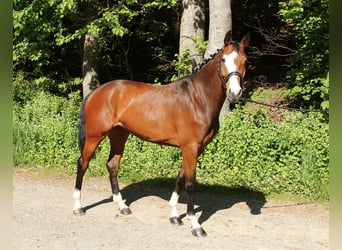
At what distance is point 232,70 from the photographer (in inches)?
177

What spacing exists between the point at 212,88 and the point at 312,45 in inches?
162

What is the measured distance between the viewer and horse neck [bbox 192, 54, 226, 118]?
493 cm

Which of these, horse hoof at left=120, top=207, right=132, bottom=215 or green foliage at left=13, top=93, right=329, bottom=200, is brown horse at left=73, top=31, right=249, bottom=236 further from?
green foliage at left=13, top=93, right=329, bottom=200

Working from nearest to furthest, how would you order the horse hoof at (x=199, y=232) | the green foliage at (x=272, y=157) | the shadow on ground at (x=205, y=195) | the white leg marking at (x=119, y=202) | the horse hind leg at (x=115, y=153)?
the horse hoof at (x=199, y=232)
the white leg marking at (x=119, y=202)
the horse hind leg at (x=115, y=153)
the shadow on ground at (x=205, y=195)
the green foliage at (x=272, y=157)

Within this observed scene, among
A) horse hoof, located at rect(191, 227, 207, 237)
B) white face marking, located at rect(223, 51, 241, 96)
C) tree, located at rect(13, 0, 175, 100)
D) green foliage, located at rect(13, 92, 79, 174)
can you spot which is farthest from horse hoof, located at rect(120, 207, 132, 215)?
tree, located at rect(13, 0, 175, 100)

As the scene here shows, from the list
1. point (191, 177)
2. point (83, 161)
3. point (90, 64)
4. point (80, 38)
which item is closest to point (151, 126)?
point (191, 177)

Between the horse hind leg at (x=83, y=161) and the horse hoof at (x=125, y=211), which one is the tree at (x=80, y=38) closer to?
the horse hind leg at (x=83, y=161)

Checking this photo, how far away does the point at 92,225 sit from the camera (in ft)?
17.1

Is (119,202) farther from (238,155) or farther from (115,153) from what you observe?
(238,155)

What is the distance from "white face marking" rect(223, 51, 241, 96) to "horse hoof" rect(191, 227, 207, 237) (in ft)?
5.64

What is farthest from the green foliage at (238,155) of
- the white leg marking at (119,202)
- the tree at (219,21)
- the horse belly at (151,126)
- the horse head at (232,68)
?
the horse head at (232,68)

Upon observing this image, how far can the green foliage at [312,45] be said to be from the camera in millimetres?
7785

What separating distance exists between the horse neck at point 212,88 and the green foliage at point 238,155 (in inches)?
89.6

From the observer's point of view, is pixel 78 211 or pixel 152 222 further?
pixel 78 211
